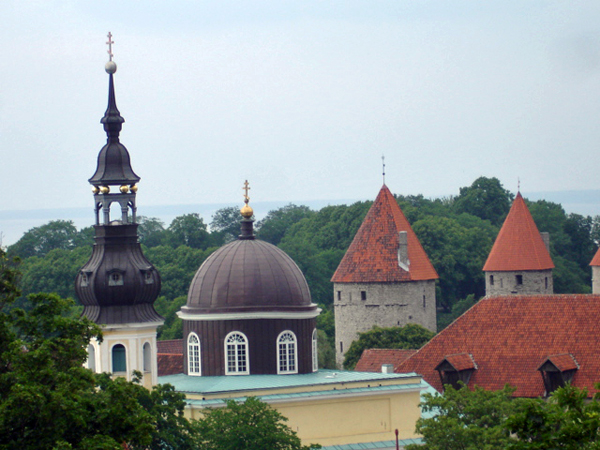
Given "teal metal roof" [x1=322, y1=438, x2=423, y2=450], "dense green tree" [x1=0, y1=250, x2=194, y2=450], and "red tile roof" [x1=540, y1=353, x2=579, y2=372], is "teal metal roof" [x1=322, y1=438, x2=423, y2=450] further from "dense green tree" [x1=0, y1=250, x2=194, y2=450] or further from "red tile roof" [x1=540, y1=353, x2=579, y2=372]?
"dense green tree" [x1=0, y1=250, x2=194, y2=450]

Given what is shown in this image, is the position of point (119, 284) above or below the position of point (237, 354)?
above

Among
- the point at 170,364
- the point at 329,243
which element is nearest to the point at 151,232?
the point at 329,243

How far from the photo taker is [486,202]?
141m

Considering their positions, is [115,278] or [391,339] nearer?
[115,278]

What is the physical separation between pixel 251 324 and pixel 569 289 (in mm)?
66624

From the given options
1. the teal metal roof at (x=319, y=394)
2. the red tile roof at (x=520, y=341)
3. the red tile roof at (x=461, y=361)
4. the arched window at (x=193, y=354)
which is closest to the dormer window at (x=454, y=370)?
the red tile roof at (x=461, y=361)

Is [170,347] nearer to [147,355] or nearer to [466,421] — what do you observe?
[147,355]

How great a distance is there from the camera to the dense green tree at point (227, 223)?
14438 cm

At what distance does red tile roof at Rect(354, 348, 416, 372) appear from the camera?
211 feet

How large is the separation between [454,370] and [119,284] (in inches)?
567

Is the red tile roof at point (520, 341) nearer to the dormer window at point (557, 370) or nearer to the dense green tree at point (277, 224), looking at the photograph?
the dormer window at point (557, 370)

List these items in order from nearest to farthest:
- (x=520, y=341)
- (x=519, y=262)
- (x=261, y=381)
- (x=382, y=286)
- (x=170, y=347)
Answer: (x=261, y=381)
(x=520, y=341)
(x=170, y=347)
(x=382, y=286)
(x=519, y=262)

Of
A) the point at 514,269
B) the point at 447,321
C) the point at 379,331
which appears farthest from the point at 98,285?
the point at 447,321

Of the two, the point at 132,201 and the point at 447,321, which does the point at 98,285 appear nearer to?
the point at 132,201
